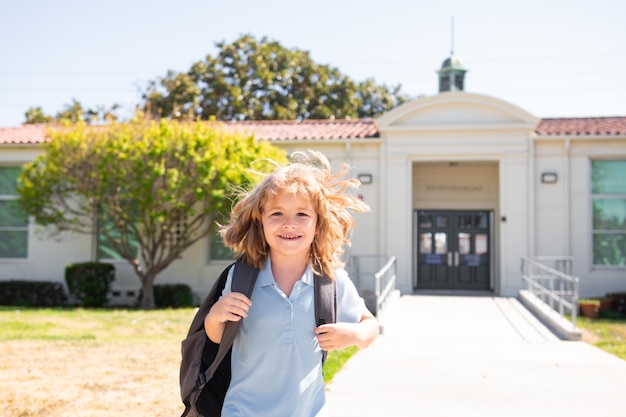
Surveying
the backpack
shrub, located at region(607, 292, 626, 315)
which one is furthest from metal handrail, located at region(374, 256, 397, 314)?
the backpack

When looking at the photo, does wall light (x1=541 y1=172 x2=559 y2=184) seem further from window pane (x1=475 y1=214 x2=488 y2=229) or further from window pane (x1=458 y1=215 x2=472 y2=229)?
window pane (x1=458 y1=215 x2=472 y2=229)

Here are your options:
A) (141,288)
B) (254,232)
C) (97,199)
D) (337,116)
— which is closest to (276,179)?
(254,232)

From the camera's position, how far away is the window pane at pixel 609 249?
1574 cm

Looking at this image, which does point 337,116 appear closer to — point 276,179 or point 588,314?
point 588,314

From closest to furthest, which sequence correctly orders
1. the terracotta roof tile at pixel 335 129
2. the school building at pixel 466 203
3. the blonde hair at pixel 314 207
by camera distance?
the blonde hair at pixel 314 207, the school building at pixel 466 203, the terracotta roof tile at pixel 335 129

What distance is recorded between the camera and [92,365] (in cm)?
757

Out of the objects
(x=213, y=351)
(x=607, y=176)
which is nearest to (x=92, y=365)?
(x=213, y=351)

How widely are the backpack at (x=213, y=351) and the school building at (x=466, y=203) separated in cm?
1353

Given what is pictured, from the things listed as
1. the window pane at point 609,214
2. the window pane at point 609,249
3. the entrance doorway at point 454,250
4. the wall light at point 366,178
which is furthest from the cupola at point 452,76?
the window pane at point 609,249

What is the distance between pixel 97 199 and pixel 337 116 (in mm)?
18278

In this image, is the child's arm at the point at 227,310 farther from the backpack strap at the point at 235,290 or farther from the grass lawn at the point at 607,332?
the grass lawn at the point at 607,332

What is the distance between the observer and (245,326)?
2.34 m

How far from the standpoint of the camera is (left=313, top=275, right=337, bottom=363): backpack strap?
2322 millimetres

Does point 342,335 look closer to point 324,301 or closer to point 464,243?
point 324,301
